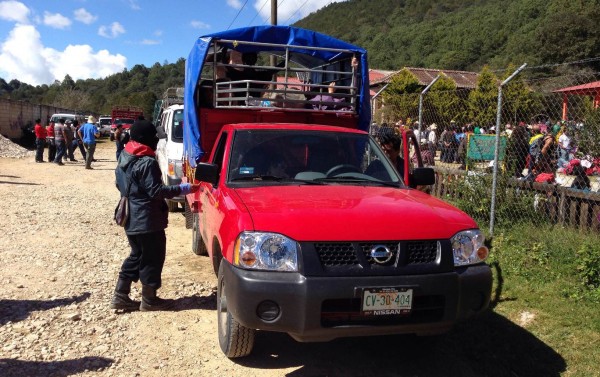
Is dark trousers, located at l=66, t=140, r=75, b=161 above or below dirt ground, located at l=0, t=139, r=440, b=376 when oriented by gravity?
above

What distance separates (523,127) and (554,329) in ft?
14.2

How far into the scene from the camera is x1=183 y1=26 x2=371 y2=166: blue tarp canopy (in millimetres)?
6348

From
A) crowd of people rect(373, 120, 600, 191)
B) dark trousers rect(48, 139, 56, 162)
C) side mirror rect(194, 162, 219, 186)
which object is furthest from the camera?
dark trousers rect(48, 139, 56, 162)

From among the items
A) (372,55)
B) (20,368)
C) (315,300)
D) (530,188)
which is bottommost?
(20,368)

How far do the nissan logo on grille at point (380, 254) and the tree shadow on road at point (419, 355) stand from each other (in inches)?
42.3

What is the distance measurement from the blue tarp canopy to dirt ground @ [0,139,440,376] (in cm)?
169

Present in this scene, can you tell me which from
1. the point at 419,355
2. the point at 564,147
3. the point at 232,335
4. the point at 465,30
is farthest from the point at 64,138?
the point at 465,30

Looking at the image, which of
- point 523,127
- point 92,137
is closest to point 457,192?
point 523,127

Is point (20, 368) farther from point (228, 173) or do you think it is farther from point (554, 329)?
point (554, 329)

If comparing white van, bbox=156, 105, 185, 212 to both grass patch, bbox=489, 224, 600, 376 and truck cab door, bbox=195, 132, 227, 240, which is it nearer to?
truck cab door, bbox=195, 132, 227, 240

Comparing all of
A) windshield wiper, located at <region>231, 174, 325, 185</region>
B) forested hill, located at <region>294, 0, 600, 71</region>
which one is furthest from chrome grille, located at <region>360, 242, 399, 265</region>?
forested hill, located at <region>294, 0, 600, 71</region>

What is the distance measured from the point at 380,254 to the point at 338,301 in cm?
40

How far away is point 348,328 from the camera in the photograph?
3.25m

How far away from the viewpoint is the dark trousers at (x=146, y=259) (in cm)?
477
